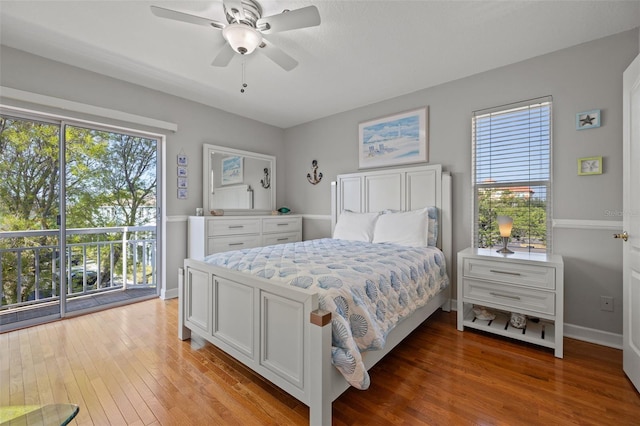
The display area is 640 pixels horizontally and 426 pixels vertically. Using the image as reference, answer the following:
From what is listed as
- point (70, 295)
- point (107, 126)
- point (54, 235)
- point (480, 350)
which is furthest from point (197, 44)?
point (480, 350)

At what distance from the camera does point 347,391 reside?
5.49ft

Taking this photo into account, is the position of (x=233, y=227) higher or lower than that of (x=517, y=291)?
higher

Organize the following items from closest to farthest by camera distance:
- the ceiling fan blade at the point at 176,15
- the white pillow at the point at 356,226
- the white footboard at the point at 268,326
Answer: the white footboard at the point at 268,326 → the ceiling fan blade at the point at 176,15 → the white pillow at the point at 356,226

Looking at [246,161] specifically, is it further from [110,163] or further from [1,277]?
[1,277]

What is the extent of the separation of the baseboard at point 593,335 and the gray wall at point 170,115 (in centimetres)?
410

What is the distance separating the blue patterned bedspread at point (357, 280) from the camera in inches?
55.6

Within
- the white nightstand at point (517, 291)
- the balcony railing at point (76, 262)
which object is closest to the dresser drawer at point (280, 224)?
the balcony railing at point (76, 262)

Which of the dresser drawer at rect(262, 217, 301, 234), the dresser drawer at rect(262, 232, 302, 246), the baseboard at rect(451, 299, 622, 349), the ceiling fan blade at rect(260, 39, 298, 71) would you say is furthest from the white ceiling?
the baseboard at rect(451, 299, 622, 349)

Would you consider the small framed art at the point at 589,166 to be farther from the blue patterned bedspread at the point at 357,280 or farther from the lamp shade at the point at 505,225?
the blue patterned bedspread at the point at 357,280

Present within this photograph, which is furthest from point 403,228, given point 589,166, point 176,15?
point 176,15

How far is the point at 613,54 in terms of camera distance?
2229 millimetres

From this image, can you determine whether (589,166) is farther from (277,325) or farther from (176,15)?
(176,15)

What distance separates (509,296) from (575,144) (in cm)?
143

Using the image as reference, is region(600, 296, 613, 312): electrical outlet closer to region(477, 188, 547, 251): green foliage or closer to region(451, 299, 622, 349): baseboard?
region(451, 299, 622, 349): baseboard
